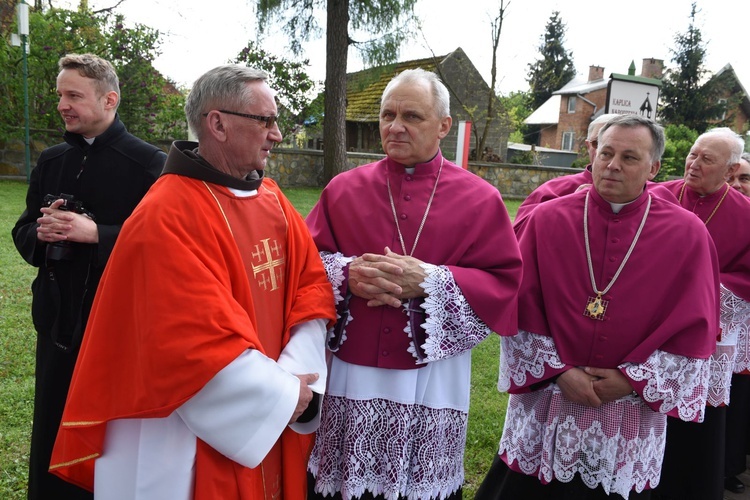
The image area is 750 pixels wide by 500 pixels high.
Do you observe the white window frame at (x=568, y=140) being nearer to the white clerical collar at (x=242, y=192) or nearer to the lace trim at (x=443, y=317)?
the lace trim at (x=443, y=317)

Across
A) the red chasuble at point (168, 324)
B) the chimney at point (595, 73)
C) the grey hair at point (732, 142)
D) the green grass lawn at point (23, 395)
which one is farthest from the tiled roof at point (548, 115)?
the red chasuble at point (168, 324)

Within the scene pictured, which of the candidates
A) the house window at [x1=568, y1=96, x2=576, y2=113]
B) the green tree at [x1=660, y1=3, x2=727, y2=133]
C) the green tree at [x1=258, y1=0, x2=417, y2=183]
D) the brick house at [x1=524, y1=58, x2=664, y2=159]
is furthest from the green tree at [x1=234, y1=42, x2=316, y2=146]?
the house window at [x1=568, y1=96, x2=576, y2=113]

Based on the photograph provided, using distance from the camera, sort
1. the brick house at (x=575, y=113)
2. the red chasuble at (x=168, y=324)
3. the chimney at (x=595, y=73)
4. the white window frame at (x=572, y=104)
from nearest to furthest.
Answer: the red chasuble at (x=168, y=324)
the brick house at (x=575, y=113)
the white window frame at (x=572, y=104)
the chimney at (x=595, y=73)

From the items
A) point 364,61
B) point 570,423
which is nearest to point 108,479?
point 570,423

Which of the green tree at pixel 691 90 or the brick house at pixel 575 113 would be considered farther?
the brick house at pixel 575 113

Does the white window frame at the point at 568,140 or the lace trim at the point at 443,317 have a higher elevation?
the white window frame at the point at 568,140

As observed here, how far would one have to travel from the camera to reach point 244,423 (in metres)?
1.89

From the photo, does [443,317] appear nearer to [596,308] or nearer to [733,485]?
[596,308]

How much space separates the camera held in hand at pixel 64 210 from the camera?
2.61 m

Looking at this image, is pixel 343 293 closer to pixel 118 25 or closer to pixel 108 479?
pixel 108 479

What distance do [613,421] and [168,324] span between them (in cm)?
192

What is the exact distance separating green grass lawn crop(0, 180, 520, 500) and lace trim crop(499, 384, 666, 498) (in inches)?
41.0

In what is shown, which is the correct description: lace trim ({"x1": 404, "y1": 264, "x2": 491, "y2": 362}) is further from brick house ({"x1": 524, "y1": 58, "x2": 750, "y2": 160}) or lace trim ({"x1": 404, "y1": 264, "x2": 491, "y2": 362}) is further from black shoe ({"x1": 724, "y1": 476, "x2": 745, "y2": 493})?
brick house ({"x1": 524, "y1": 58, "x2": 750, "y2": 160})

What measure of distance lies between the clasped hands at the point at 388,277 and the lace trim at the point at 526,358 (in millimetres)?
666
